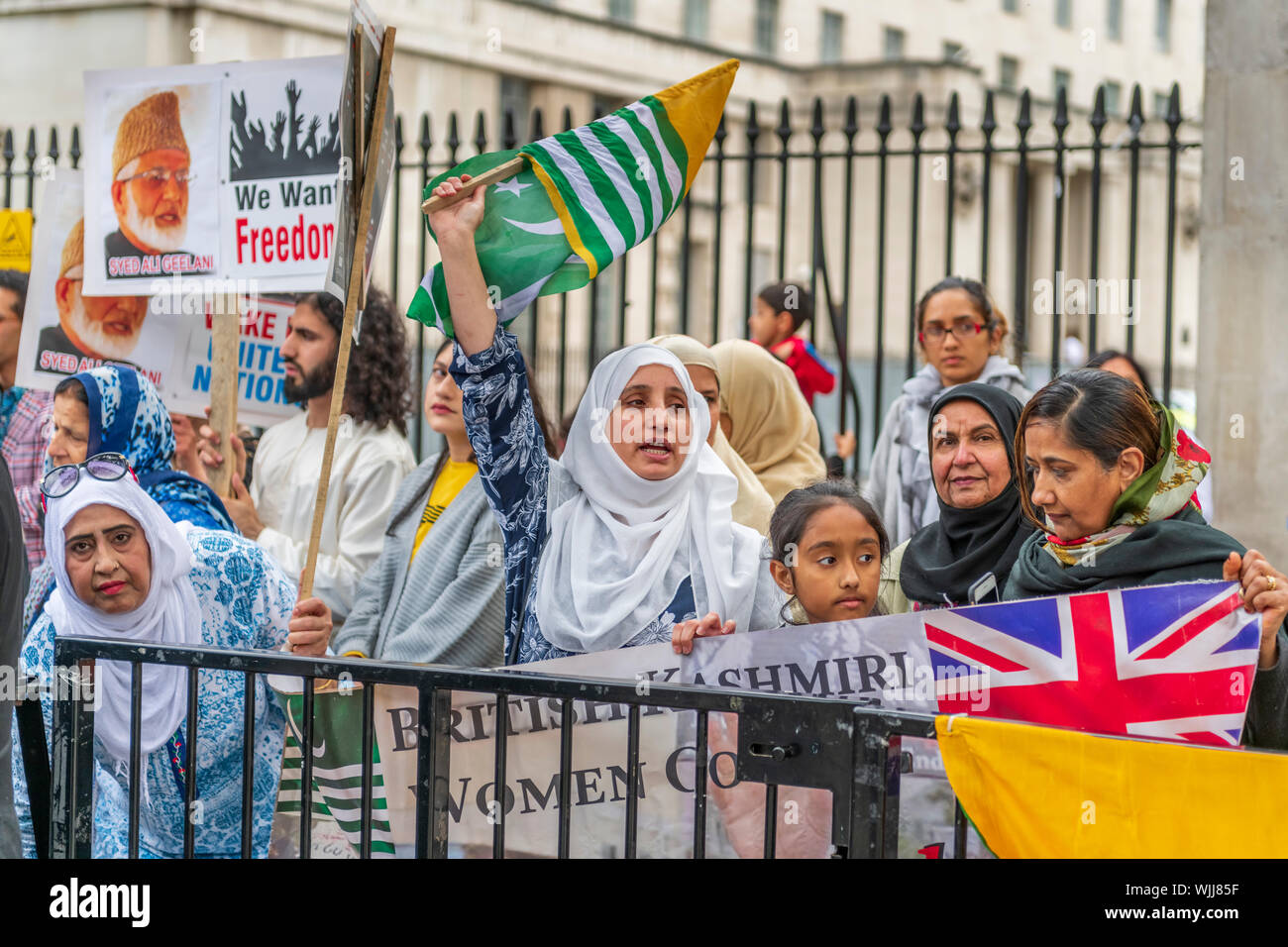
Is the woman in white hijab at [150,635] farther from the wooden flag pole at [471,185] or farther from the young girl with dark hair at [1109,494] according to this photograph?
the young girl with dark hair at [1109,494]

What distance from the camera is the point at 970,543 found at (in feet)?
12.2

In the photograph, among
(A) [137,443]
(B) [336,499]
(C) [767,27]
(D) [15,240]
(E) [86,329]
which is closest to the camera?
(A) [137,443]

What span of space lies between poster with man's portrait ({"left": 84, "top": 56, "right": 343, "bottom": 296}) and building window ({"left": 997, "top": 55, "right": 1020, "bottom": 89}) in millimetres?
40875

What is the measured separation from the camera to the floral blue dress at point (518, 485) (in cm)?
361

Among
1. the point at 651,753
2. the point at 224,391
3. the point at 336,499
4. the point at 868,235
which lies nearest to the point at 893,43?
the point at 868,235

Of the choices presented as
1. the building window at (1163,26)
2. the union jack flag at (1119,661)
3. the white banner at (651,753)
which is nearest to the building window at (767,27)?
the building window at (1163,26)

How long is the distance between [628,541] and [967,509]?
2.73 feet

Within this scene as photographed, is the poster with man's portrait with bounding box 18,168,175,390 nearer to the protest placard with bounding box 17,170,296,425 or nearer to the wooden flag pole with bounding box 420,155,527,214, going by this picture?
the protest placard with bounding box 17,170,296,425

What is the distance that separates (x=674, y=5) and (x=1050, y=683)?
1321 inches

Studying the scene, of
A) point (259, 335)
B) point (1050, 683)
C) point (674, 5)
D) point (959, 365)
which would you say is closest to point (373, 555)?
point (259, 335)

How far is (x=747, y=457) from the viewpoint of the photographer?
5.44 m

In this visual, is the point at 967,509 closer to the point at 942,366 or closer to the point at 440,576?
the point at 440,576

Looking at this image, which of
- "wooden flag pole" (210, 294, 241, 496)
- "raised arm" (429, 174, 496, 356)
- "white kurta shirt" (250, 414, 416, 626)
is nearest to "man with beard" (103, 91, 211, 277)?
"wooden flag pole" (210, 294, 241, 496)

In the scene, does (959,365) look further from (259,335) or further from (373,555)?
(259,335)
